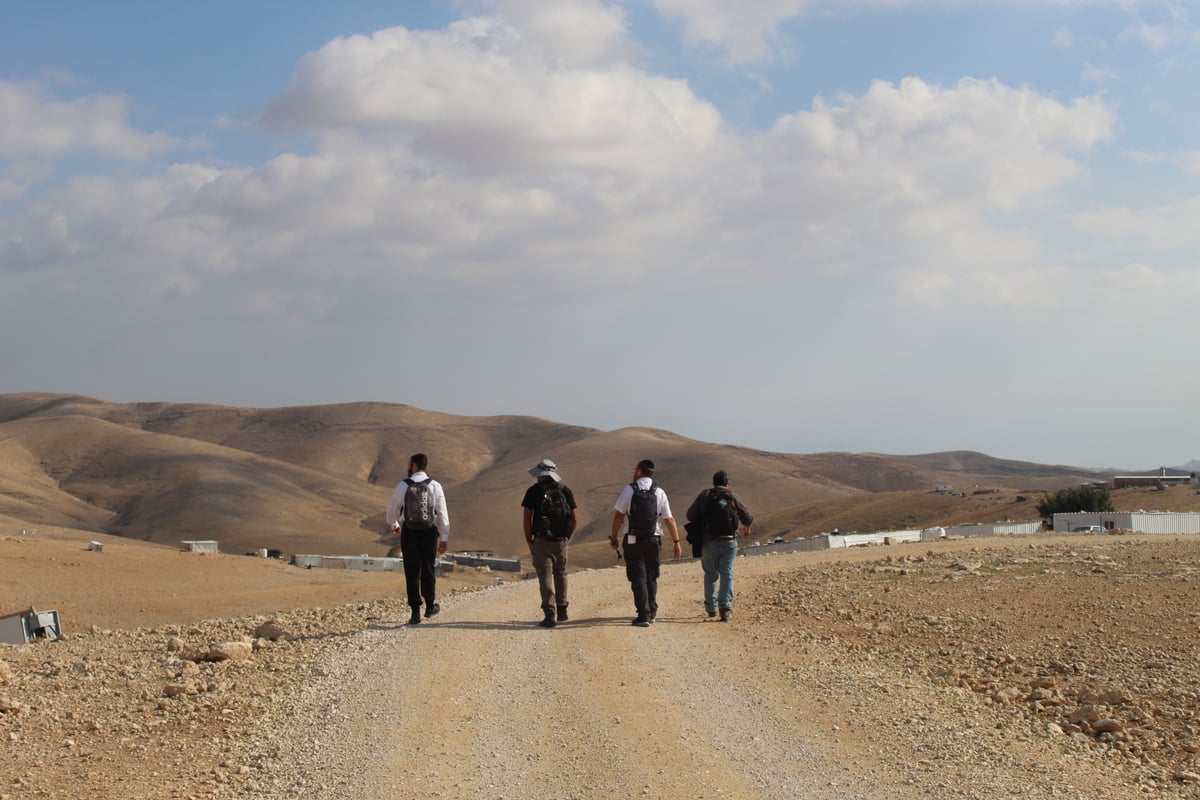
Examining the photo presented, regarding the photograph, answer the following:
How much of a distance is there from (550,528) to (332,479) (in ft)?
424

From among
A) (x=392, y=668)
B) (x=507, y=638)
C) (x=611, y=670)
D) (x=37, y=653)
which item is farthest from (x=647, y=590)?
(x=37, y=653)

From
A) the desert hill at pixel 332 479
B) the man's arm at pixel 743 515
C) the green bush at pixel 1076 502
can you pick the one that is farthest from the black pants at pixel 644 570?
the desert hill at pixel 332 479

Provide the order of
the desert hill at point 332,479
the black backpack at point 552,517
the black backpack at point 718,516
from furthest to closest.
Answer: the desert hill at point 332,479 → the black backpack at point 718,516 → the black backpack at point 552,517

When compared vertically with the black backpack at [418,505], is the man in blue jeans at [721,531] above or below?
below

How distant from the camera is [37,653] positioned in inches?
544

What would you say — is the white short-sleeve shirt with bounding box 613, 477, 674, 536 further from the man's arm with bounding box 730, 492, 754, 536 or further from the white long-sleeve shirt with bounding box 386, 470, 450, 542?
the white long-sleeve shirt with bounding box 386, 470, 450, 542

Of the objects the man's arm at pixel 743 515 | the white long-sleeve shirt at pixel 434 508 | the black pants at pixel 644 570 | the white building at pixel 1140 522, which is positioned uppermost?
the white long-sleeve shirt at pixel 434 508

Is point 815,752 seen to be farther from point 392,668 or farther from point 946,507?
point 946,507

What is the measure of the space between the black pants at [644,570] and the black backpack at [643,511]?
12 cm

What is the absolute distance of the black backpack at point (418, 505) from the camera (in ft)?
42.7

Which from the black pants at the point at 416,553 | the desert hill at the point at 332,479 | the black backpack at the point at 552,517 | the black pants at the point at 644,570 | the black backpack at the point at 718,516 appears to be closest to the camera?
the black pants at the point at 644,570

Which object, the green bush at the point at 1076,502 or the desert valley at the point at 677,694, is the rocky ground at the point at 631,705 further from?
the green bush at the point at 1076,502

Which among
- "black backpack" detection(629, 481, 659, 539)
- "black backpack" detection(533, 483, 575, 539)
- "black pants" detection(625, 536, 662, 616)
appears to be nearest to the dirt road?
"black pants" detection(625, 536, 662, 616)

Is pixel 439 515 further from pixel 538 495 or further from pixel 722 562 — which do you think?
pixel 722 562
